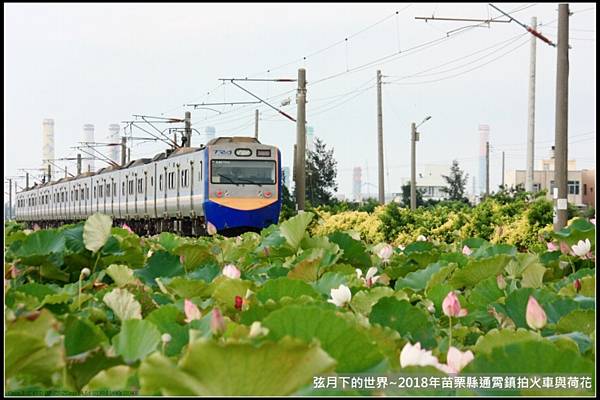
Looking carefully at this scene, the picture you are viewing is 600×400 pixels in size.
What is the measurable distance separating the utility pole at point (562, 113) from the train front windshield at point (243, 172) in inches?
338

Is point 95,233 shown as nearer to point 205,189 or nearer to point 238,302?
point 238,302

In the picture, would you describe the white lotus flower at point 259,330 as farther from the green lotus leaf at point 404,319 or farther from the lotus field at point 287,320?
the green lotus leaf at point 404,319

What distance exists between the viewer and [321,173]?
226ft

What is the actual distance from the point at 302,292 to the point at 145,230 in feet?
103

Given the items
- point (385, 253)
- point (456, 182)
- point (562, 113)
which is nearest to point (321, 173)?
point (456, 182)

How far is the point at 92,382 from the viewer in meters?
1.72

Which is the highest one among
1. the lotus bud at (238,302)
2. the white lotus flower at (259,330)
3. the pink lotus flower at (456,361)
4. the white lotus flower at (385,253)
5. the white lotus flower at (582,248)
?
the white lotus flower at (582,248)

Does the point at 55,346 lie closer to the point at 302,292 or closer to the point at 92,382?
the point at 92,382

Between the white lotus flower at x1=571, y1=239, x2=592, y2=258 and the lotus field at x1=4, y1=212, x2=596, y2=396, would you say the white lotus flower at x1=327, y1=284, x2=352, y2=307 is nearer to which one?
the lotus field at x1=4, y1=212, x2=596, y2=396

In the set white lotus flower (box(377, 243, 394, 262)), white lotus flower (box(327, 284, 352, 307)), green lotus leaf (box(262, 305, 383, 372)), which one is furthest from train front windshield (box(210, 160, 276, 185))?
green lotus leaf (box(262, 305, 383, 372))

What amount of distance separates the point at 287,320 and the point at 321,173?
6729cm

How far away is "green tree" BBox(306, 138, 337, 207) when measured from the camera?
219ft

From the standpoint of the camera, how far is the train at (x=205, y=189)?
25625 millimetres

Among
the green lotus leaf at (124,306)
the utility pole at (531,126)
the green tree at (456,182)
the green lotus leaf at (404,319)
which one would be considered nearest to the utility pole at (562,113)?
the utility pole at (531,126)
